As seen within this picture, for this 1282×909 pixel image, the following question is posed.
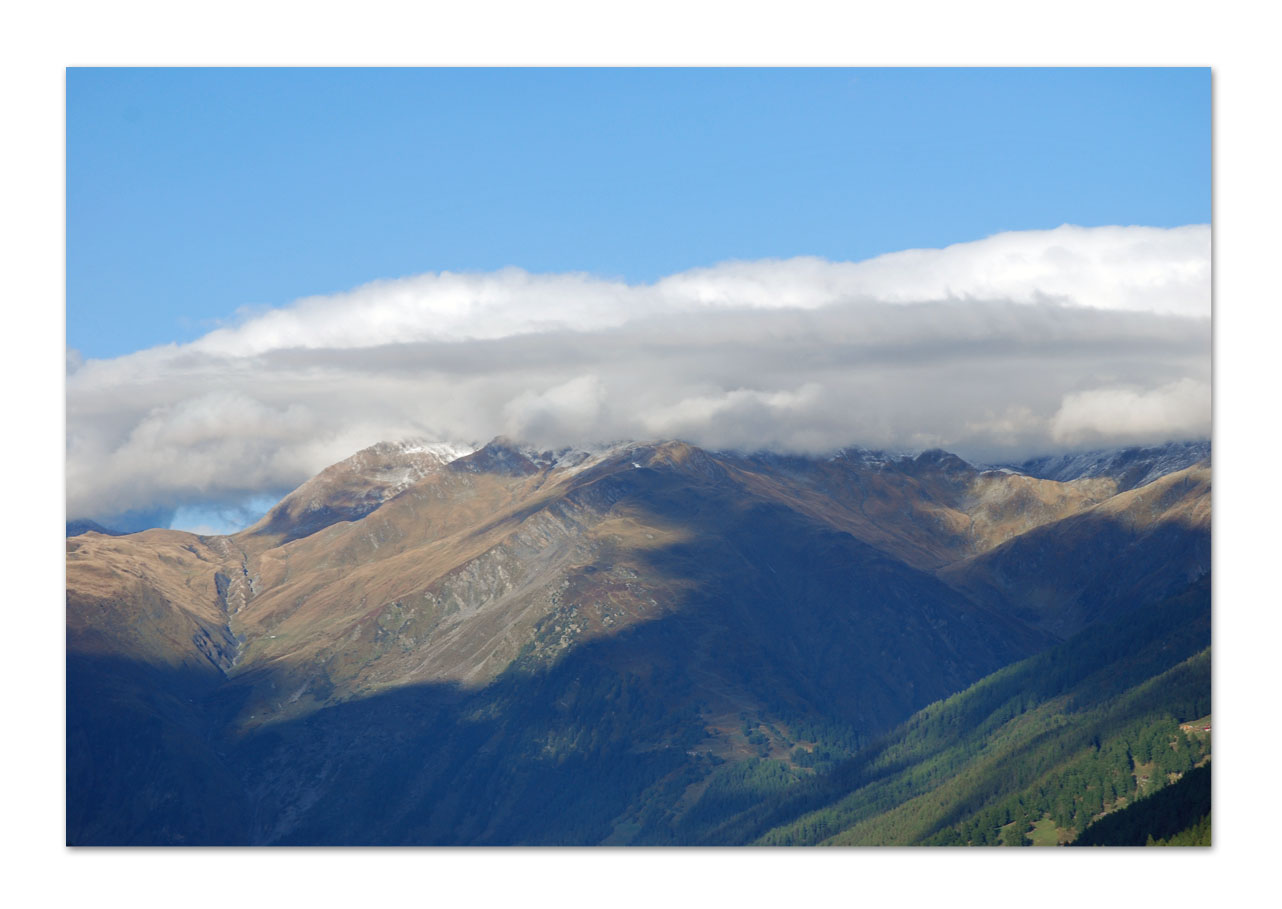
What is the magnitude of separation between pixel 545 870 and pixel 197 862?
2077 cm

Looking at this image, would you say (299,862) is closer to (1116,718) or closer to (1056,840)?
(1056,840)

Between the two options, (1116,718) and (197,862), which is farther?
(1116,718)

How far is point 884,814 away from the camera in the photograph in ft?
638

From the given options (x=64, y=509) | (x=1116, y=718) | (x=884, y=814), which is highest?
(x=64, y=509)

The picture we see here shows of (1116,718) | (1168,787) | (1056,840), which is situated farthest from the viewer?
(1116,718)
